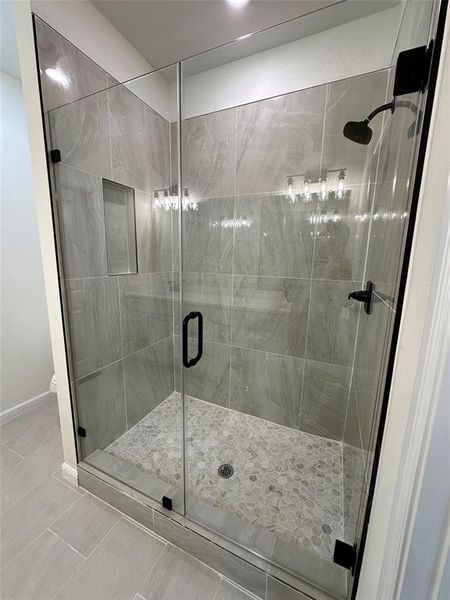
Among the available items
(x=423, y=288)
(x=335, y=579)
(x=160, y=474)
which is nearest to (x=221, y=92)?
(x=423, y=288)

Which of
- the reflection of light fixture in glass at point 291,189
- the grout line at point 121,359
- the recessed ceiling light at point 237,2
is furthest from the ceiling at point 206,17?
the grout line at point 121,359

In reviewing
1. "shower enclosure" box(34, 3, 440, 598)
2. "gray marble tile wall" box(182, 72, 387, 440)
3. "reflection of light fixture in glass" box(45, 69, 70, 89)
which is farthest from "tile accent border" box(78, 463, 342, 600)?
"reflection of light fixture in glass" box(45, 69, 70, 89)

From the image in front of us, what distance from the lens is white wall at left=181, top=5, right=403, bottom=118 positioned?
126cm

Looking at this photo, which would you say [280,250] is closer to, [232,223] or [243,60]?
[232,223]

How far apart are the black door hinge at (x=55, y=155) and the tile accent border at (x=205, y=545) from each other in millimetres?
1719

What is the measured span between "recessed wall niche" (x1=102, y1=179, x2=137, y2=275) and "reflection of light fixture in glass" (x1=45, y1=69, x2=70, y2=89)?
455mm

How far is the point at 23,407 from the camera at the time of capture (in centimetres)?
203

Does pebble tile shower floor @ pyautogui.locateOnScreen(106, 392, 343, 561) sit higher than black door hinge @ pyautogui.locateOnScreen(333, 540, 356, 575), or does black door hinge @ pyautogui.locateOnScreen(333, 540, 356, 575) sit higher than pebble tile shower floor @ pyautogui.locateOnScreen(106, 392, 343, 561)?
black door hinge @ pyautogui.locateOnScreen(333, 540, 356, 575)

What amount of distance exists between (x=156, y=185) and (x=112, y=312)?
1006 mm

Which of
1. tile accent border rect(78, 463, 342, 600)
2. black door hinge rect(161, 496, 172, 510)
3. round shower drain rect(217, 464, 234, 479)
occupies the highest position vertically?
black door hinge rect(161, 496, 172, 510)

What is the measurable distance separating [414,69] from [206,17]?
1.49 meters

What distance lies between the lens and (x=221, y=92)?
1.69 metres

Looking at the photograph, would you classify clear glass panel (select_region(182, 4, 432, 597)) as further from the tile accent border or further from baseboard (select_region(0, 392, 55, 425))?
baseboard (select_region(0, 392, 55, 425))

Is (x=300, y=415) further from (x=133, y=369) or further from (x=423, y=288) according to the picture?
(x=423, y=288)
